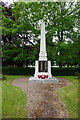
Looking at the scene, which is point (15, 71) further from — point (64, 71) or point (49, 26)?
point (49, 26)

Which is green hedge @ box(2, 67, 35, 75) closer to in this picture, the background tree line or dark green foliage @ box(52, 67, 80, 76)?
the background tree line

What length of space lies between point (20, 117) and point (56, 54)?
9780 mm

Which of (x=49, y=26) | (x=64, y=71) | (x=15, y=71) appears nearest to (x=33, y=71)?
(x=15, y=71)

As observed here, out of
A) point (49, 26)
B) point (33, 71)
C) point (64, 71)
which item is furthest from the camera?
point (33, 71)

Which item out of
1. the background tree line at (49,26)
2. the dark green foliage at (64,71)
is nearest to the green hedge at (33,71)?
the dark green foliage at (64,71)

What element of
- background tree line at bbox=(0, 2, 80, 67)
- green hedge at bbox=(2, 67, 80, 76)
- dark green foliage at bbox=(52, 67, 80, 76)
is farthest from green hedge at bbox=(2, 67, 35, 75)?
dark green foliage at bbox=(52, 67, 80, 76)

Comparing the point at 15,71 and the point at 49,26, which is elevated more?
the point at 49,26

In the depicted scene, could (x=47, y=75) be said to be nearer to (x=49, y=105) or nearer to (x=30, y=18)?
(x=49, y=105)

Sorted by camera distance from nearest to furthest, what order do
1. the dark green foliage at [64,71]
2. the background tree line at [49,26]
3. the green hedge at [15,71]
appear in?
the background tree line at [49,26], the dark green foliage at [64,71], the green hedge at [15,71]

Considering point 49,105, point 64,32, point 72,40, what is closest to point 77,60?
point 72,40

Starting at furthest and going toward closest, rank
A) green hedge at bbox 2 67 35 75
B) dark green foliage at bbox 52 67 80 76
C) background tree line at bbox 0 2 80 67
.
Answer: green hedge at bbox 2 67 35 75
dark green foliage at bbox 52 67 80 76
background tree line at bbox 0 2 80 67

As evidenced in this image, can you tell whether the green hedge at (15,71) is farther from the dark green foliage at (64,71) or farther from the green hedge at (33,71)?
the dark green foliage at (64,71)

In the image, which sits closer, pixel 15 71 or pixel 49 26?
pixel 49 26

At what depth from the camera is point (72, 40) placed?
13109 mm
